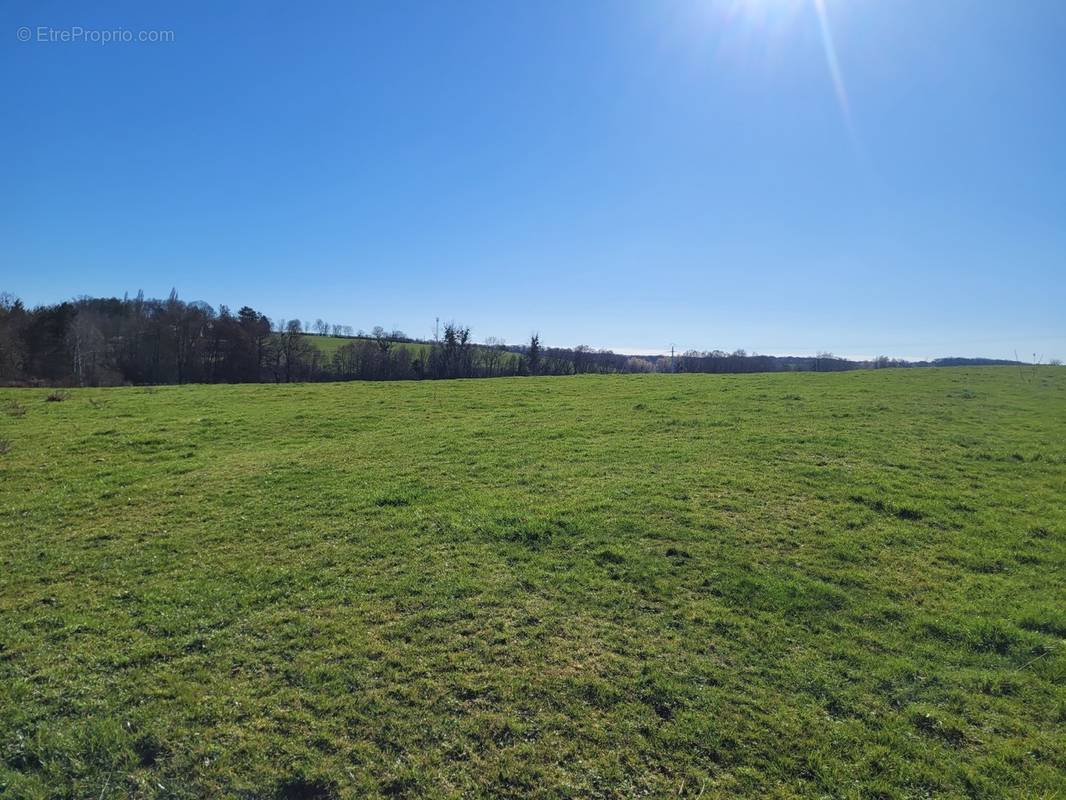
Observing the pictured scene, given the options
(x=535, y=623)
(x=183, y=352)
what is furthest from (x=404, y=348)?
(x=535, y=623)

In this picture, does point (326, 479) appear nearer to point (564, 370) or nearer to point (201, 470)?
point (201, 470)

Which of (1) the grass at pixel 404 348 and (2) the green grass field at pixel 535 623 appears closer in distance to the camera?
(2) the green grass field at pixel 535 623

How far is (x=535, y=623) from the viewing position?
6.78m

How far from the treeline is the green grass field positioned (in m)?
45.4

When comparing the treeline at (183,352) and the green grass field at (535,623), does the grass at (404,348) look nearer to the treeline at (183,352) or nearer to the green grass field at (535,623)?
the treeline at (183,352)

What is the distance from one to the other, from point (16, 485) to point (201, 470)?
408 centimetres

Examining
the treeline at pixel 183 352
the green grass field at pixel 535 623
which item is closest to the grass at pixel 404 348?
the treeline at pixel 183 352

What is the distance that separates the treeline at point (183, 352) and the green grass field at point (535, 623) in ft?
149

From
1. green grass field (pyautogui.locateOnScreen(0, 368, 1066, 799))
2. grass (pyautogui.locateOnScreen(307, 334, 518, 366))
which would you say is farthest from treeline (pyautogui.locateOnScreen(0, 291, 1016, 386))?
green grass field (pyautogui.locateOnScreen(0, 368, 1066, 799))

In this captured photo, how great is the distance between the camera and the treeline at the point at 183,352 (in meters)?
53.8

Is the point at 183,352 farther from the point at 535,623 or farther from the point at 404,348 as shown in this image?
the point at 535,623

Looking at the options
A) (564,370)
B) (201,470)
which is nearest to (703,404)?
(201,470)

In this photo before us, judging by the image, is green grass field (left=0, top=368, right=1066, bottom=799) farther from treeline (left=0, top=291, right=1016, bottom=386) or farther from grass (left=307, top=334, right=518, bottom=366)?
grass (left=307, top=334, right=518, bottom=366)

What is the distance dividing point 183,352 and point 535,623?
267ft
